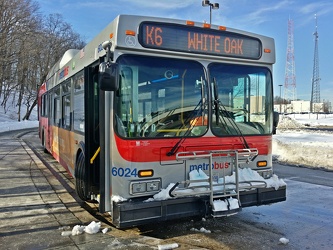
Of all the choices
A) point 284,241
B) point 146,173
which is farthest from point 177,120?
point 284,241

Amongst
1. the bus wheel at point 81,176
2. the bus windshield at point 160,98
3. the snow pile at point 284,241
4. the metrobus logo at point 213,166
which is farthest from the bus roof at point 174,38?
the snow pile at point 284,241

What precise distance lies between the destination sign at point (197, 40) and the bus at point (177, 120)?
0.02 meters

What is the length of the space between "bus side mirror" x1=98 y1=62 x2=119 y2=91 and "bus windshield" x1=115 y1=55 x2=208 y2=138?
0.28 meters

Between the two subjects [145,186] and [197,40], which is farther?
[197,40]

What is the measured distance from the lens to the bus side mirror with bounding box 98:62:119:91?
4.11 m

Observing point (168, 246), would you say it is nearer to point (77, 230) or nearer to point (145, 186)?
point (145, 186)

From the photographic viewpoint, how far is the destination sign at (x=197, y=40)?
4621 mm

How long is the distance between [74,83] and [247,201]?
4.20 m

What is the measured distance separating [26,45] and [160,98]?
150 feet

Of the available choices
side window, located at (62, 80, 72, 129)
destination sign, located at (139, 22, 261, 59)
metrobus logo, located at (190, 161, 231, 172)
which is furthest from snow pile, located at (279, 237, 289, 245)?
side window, located at (62, 80, 72, 129)

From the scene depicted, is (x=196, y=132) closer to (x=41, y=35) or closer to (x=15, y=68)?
(x=41, y=35)

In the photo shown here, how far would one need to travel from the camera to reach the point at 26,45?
4484 cm

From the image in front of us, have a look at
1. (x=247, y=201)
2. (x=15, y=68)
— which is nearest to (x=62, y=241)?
(x=247, y=201)

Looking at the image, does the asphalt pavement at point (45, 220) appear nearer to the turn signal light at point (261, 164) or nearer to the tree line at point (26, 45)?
the turn signal light at point (261, 164)
